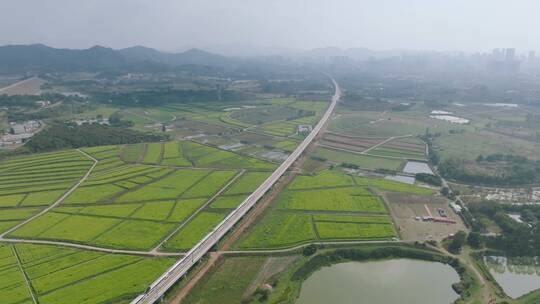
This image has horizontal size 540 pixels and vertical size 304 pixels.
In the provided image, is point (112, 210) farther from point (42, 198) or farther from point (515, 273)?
point (515, 273)

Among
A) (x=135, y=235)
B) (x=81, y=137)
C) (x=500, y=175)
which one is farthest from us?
(x=81, y=137)

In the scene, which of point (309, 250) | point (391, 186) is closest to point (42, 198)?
point (309, 250)

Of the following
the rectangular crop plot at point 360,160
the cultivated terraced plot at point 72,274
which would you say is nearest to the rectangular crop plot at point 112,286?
the cultivated terraced plot at point 72,274

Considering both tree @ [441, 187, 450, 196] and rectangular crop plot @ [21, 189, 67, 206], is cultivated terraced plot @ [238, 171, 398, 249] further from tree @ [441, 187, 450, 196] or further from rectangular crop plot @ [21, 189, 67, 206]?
rectangular crop plot @ [21, 189, 67, 206]

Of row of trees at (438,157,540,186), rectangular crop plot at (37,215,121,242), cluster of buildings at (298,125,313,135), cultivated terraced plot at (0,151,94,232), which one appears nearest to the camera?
rectangular crop plot at (37,215,121,242)

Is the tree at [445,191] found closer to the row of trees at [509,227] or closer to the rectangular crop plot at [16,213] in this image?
the row of trees at [509,227]

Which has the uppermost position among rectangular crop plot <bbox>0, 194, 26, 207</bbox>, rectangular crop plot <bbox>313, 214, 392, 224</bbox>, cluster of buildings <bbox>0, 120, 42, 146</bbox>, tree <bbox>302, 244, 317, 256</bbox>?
cluster of buildings <bbox>0, 120, 42, 146</bbox>

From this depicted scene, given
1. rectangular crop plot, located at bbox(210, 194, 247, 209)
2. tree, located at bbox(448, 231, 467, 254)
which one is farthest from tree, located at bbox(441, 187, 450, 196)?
rectangular crop plot, located at bbox(210, 194, 247, 209)
